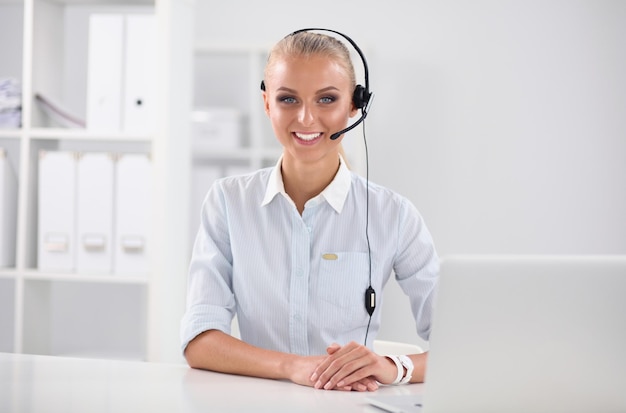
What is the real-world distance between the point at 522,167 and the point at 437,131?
485 millimetres

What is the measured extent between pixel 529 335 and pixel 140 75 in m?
2.09

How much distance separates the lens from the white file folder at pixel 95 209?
278cm

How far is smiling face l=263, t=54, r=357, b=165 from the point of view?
1.64 meters

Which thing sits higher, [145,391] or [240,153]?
[240,153]

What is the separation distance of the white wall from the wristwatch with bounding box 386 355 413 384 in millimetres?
2789

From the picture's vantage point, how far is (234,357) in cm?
149

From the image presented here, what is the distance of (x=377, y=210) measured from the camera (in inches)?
69.4

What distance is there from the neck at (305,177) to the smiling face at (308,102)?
0.18 ft

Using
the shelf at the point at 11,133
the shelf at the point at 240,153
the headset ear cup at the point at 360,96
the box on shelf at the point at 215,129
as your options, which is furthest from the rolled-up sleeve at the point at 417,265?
the box on shelf at the point at 215,129

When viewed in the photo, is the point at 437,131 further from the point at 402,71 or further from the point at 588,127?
the point at 588,127

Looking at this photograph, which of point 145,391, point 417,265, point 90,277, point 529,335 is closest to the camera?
point 529,335

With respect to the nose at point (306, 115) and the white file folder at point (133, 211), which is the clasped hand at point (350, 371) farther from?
the white file folder at point (133, 211)

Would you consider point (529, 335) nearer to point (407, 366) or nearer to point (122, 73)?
point (407, 366)

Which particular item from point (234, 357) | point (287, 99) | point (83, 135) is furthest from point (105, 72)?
point (234, 357)
